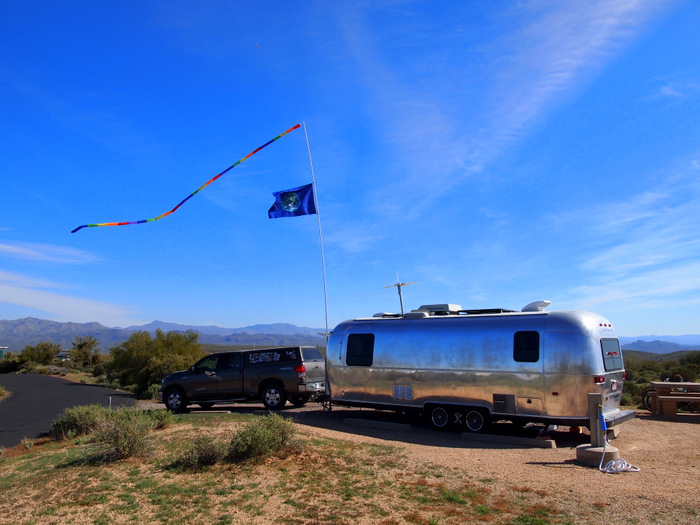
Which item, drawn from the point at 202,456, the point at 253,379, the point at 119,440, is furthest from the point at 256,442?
the point at 253,379

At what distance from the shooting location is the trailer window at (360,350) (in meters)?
13.0

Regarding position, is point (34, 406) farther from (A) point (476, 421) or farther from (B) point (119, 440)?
(A) point (476, 421)

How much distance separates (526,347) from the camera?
10734mm

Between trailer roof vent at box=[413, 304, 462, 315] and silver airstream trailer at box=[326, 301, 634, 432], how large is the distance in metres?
0.02

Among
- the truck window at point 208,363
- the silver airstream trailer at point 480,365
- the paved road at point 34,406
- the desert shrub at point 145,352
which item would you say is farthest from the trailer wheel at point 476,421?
the desert shrub at point 145,352

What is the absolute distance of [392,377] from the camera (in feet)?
41.0

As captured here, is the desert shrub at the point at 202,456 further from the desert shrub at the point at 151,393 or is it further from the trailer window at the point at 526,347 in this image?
the desert shrub at the point at 151,393

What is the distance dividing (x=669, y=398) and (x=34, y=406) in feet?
71.3

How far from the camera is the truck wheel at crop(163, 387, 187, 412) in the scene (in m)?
16.1

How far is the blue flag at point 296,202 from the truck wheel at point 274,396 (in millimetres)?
5607

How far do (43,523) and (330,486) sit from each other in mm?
3363

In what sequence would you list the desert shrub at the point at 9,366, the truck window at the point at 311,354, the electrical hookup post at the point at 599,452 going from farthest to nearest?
the desert shrub at the point at 9,366 < the truck window at the point at 311,354 < the electrical hookup post at the point at 599,452

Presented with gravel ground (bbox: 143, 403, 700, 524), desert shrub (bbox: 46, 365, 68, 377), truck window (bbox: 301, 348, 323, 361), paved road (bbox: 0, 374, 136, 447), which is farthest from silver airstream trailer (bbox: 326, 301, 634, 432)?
desert shrub (bbox: 46, 365, 68, 377)

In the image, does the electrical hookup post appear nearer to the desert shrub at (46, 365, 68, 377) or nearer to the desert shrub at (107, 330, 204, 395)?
the desert shrub at (107, 330, 204, 395)
